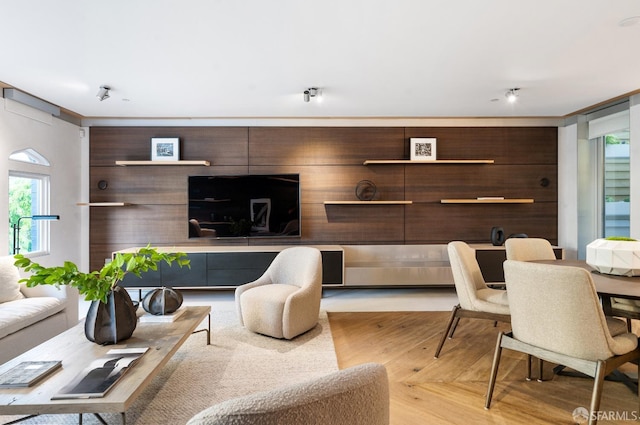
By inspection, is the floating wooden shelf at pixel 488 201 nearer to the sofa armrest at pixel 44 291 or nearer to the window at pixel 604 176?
the window at pixel 604 176

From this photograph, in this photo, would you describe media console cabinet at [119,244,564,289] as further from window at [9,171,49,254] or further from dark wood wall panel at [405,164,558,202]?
window at [9,171,49,254]

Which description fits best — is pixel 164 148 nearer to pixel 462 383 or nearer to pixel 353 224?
pixel 353 224

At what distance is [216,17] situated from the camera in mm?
2412

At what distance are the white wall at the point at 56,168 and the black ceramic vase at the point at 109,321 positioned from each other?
148 cm

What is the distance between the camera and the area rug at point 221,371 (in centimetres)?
199

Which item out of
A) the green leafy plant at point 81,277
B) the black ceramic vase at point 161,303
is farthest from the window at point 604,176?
the green leafy plant at point 81,277

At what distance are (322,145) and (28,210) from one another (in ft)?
11.8

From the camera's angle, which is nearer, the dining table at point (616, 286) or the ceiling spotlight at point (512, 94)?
the dining table at point (616, 286)

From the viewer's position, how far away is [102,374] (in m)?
1.67

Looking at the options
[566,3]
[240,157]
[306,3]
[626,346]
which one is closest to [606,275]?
[626,346]

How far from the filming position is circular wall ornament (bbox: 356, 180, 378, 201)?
509 centimetres

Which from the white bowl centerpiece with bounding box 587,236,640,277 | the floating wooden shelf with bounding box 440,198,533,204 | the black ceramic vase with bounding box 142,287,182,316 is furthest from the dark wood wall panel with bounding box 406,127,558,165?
the black ceramic vase with bounding box 142,287,182,316

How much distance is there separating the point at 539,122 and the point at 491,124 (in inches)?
26.8

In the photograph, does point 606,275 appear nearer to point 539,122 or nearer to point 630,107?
point 630,107
